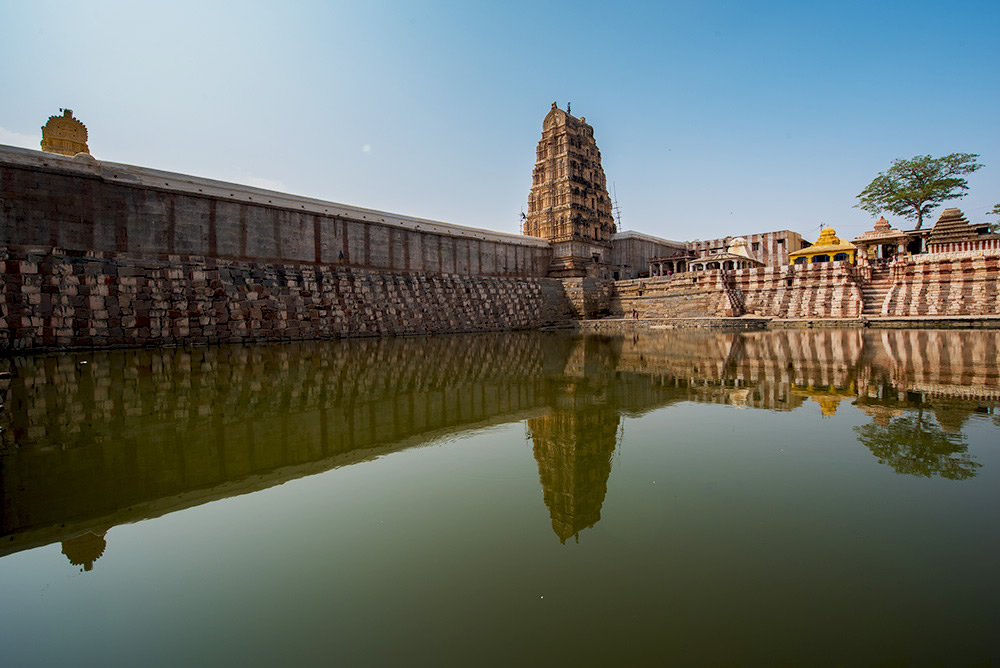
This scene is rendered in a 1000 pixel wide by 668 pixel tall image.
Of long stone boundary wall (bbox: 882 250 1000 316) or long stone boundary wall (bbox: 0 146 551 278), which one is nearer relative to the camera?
long stone boundary wall (bbox: 0 146 551 278)

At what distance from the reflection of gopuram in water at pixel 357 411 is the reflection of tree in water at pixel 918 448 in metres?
0.02

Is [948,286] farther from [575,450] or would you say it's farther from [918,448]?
[575,450]

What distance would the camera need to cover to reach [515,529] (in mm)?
2768

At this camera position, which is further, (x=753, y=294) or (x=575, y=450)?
(x=753, y=294)

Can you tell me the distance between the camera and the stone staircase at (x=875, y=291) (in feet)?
67.4

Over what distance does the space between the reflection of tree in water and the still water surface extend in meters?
0.03

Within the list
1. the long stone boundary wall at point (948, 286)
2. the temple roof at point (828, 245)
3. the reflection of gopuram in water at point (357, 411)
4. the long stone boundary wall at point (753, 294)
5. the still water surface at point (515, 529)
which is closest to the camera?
the still water surface at point (515, 529)

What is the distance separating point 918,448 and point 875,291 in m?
21.9

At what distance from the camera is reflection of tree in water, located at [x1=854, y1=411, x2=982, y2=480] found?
3.47 metres

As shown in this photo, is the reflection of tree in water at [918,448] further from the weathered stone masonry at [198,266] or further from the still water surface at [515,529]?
the weathered stone masonry at [198,266]

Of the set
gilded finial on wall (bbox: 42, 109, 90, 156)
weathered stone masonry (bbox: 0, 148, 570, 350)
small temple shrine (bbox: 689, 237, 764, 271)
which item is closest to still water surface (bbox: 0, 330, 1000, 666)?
weathered stone masonry (bbox: 0, 148, 570, 350)

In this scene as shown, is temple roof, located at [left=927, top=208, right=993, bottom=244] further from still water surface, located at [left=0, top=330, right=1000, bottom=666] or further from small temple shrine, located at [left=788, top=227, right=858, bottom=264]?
still water surface, located at [left=0, top=330, right=1000, bottom=666]

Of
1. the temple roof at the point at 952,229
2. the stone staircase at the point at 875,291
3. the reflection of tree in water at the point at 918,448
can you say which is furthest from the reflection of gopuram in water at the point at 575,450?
the temple roof at the point at 952,229

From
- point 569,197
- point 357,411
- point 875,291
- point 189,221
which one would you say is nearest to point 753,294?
point 875,291
